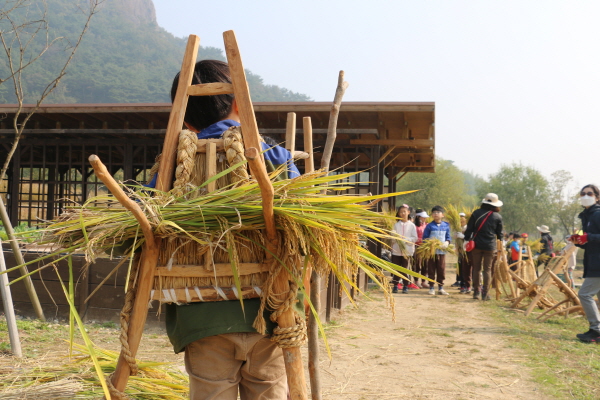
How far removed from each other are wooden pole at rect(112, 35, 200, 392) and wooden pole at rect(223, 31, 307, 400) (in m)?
0.22

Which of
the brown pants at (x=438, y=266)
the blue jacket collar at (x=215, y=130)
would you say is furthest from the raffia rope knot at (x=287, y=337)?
the brown pants at (x=438, y=266)

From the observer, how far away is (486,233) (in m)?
8.24

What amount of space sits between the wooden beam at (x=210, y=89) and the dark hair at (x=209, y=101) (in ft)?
0.33

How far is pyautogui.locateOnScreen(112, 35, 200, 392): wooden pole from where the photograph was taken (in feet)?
4.87

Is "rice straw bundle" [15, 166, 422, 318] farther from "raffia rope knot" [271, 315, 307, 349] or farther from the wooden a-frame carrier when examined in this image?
"raffia rope knot" [271, 315, 307, 349]

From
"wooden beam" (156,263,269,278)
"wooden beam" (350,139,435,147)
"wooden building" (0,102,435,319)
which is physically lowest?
"wooden beam" (156,263,269,278)

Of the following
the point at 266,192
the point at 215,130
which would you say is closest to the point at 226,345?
the point at 266,192

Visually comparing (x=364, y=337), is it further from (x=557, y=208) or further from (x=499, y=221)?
(x=557, y=208)

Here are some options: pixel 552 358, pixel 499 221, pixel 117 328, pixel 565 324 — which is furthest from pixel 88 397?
pixel 499 221

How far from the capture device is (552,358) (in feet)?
15.5

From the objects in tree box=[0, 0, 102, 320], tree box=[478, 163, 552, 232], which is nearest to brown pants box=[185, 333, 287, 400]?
tree box=[0, 0, 102, 320]

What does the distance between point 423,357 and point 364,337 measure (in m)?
0.90

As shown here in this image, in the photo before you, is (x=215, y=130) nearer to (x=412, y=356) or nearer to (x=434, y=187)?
(x=412, y=356)

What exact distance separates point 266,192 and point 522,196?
57151 millimetres
